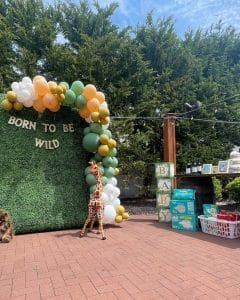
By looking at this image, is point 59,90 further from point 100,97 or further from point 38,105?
point 100,97

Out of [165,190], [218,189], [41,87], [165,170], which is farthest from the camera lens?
[218,189]

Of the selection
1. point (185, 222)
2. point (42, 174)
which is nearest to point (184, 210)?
point (185, 222)

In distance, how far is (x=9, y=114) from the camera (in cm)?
613

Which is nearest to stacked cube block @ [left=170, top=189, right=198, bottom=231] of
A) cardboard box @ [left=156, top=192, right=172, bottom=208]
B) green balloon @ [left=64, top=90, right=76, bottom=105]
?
cardboard box @ [left=156, top=192, right=172, bottom=208]

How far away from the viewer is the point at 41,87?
5891 millimetres

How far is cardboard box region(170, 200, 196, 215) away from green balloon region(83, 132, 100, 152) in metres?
2.16

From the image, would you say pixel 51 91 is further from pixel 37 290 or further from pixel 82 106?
pixel 37 290

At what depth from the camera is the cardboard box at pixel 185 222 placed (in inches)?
249

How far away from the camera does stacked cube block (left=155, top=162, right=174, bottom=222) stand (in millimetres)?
7117

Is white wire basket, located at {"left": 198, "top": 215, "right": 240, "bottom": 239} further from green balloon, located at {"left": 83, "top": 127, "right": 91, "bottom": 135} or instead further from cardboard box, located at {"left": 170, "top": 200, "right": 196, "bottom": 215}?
green balloon, located at {"left": 83, "top": 127, "right": 91, "bottom": 135}

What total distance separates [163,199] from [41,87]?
3848 mm

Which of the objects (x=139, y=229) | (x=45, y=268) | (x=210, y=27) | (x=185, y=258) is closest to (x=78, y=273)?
(x=45, y=268)

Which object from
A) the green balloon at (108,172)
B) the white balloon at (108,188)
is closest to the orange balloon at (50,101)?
the green balloon at (108,172)

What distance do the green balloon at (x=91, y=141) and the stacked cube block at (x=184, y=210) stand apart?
215 cm
